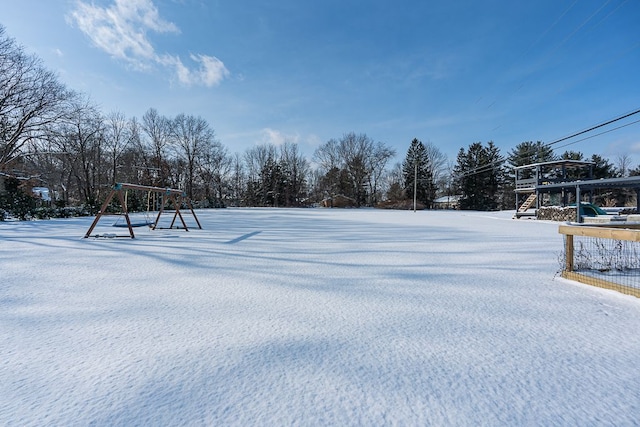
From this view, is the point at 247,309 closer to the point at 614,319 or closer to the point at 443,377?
the point at 443,377

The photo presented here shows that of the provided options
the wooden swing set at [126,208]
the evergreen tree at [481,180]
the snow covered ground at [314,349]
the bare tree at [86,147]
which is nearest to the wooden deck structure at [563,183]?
the snow covered ground at [314,349]

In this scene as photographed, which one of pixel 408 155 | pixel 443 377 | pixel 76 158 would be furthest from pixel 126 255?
pixel 408 155

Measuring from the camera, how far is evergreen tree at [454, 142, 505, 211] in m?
42.7

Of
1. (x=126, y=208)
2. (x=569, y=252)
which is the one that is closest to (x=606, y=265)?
(x=569, y=252)

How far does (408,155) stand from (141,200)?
38275 mm

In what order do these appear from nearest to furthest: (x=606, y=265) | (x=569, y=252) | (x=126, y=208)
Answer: (x=569, y=252) < (x=606, y=265) < (x=126, y=208)

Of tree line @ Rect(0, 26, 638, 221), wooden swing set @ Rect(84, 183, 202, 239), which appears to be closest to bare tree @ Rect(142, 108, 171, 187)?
tree line @ Rect(0, 26, 638, 221)

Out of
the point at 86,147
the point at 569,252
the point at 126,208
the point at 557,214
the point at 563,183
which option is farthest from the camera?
the point at 86,147

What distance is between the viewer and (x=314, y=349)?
217cm

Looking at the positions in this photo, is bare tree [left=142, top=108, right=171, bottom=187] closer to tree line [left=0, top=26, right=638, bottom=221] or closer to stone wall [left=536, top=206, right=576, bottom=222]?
tree line [left=0, top=26, right=638, bottom=221]

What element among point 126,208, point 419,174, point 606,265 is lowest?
point 606,265

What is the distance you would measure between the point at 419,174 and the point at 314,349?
46636 mm

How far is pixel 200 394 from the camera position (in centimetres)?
166

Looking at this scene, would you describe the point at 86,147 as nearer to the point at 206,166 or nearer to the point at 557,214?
the point at 206,166
